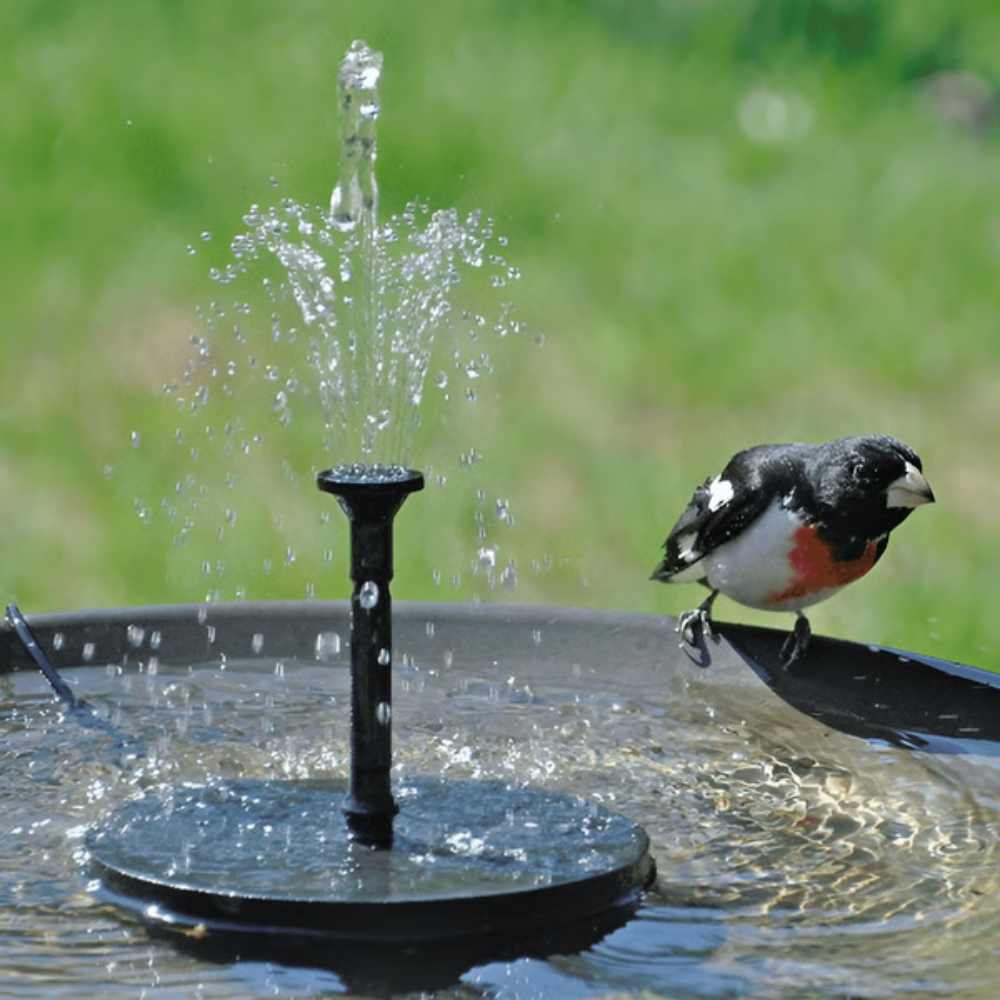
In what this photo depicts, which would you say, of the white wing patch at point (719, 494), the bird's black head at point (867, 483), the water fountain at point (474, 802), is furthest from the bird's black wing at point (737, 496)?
the water fountain at point (474, 802)

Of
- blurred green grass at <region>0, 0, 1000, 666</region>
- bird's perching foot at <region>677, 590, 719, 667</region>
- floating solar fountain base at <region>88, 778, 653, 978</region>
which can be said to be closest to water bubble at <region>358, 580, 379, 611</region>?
floating solar fountain base at <region>88, 778, 653, 978</region>

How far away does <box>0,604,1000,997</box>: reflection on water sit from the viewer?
2.41 m

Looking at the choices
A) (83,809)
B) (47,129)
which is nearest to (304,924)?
(83,809)

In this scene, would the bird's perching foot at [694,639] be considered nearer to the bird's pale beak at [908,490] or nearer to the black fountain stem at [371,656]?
the bird's pale beak at [908,490]

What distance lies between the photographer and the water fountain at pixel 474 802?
245cm

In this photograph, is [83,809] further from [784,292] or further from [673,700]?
[784,292]

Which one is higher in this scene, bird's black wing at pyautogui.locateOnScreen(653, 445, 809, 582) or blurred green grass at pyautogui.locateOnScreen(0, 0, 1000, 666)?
blurred green grass at pyautogui.locateOnScreen(0, 0, 1000, 666)

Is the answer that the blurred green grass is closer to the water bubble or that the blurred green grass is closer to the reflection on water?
the reflection on water

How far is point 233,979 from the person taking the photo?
7.74ft

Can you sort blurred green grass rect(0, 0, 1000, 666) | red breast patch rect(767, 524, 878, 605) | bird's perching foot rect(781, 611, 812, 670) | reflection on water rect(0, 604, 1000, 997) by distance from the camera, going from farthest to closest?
1. blurred green grass rect(0, 0, 1000, 666)
2. red breast patch rect(767, 524, 878, 605)
3. bird's perching foot rect(781, 611, 812, 670)
4. reflection on water rect(0, 604, 1000, 997)

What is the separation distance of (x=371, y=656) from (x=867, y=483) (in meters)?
1.36

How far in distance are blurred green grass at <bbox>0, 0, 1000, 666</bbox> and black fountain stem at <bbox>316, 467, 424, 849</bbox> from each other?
101 inches

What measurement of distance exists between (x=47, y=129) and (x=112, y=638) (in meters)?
3.75

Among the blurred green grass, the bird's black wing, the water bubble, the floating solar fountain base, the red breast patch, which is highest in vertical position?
the blurred green grass
